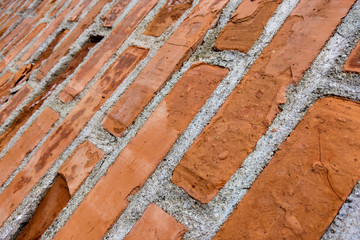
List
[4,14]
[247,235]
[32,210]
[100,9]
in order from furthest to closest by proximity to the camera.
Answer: [4,14] → [100,9] → [32,210] → [247,235]

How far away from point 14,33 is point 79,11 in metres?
0.67

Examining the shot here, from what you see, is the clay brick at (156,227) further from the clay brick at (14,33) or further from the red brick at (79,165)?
the clay brick at (14,33)

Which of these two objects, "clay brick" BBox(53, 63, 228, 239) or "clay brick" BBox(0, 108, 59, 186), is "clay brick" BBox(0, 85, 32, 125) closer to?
"clay brick" BBox(0, 108, 59, 186)

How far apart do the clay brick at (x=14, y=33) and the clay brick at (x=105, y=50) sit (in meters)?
0.92

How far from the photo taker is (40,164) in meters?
0.77

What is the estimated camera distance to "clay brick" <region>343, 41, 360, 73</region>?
1.58 feet

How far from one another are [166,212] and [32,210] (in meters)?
0.42

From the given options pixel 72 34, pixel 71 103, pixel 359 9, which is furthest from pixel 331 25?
pixel 72 34

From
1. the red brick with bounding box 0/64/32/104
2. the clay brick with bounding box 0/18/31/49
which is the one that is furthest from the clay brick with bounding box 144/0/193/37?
the clay brick with bounding box 0/18/31/49

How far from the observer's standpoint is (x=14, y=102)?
1.06 metres

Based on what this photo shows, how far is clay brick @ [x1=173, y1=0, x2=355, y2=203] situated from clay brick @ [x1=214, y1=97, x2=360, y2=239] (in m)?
0.06

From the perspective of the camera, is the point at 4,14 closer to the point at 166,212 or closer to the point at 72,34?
the point at 72,34

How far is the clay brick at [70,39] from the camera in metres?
1.07

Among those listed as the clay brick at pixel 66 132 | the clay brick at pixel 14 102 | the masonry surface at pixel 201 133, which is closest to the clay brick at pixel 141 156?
the masonry surface at pixel 201 133
